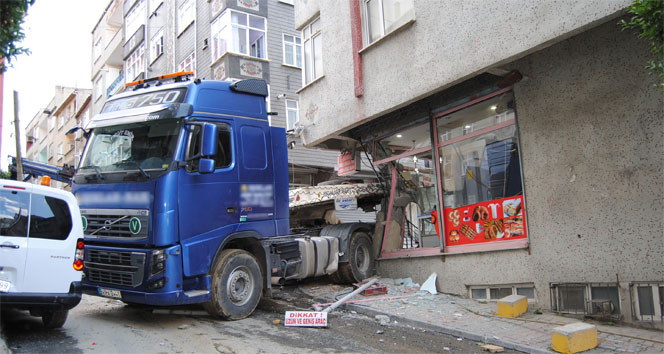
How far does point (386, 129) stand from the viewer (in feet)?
36.8

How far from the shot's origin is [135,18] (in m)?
27.7

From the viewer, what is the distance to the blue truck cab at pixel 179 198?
645 cm

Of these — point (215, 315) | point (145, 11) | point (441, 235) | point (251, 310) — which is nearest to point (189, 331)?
point (215, 315)

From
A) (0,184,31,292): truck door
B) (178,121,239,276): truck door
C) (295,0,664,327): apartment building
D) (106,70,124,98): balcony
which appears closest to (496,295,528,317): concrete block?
(295,0,664,327): apartment building

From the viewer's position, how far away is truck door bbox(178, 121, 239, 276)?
261 inches

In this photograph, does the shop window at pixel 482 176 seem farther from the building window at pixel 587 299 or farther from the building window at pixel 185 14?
the building window at pixel 185 14

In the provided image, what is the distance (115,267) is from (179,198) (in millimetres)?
1264

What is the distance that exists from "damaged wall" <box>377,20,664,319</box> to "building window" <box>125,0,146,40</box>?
23.8m

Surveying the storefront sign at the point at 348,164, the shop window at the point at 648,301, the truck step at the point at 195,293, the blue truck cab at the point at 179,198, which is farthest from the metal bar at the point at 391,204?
the shop window at the point at 648,301

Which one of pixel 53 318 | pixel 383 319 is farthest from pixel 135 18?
pixel 383 319

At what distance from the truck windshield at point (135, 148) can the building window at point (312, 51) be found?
556 centimetres

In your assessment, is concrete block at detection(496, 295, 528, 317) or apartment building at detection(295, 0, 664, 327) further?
concrete block at detection(496, 295, 528, 317)

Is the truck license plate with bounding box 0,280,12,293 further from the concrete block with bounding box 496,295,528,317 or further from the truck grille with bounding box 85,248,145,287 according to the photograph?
the concrete block with bounding box 496,295,528,317

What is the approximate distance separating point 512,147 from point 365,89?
3.12m
